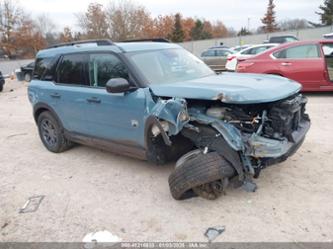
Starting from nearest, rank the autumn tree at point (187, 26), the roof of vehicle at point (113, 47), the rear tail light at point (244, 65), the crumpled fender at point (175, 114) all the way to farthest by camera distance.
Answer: the crumpled fender at point (175, 114), the roof of vehicle at point (113, 47), the rear tail light at point (244, 65), the autumn tree at point (187, 26)

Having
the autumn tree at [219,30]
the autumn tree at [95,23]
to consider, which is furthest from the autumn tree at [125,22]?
the autumn tree at [219,30]

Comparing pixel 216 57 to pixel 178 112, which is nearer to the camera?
pixel 178 112

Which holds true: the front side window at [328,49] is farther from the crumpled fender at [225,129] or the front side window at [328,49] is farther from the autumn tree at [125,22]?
the autumn tree at [125,22]

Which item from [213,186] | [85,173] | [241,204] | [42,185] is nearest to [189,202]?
[213,186]

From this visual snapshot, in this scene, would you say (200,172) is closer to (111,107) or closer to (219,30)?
(111,107)

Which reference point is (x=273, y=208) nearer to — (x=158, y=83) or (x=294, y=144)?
(x=294, y=144)

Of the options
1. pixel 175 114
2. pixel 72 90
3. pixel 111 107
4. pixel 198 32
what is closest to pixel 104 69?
pixel 111 107

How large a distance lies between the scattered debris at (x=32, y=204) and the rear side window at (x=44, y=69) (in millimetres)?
2155

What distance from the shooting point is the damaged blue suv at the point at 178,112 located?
3303mm

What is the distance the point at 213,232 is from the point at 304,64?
6673 mm

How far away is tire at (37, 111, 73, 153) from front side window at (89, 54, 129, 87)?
1289 millimetres

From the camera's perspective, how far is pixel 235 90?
10.7 feet

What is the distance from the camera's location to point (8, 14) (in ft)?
152

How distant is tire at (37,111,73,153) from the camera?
17.7ft
